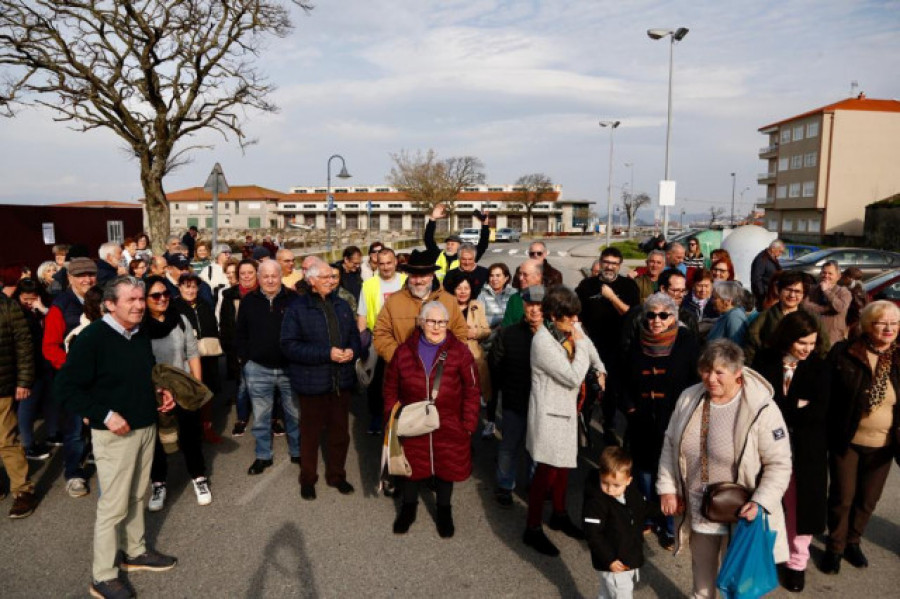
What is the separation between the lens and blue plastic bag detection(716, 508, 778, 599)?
2.85 meters

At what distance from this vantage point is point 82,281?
5293 mm

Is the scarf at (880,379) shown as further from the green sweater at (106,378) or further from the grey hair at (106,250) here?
the grey hair at (106,250)

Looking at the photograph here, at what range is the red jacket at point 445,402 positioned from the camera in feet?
14.1

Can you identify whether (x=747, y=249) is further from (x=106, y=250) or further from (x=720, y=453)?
(x=106, y=250)

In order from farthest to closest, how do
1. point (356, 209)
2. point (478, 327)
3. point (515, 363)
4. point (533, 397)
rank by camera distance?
point (356, 209), point (478, 327), point (515, 363), point (533, 397)

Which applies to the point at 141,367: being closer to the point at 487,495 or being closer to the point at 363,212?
the point at 487,495

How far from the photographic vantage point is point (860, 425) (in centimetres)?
388

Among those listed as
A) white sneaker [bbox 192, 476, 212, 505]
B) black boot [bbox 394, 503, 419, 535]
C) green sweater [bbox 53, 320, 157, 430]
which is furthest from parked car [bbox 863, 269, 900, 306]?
green sweater [bbox 53, 320, 157, 430]

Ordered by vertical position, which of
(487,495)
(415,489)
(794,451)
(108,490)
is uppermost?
(794,451)

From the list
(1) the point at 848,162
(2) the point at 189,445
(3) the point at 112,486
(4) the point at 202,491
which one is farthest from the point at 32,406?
(1) the point at 848,162

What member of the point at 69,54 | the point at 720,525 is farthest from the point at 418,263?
the point at 69,54

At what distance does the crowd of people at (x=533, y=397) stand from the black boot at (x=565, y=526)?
0.04 feet

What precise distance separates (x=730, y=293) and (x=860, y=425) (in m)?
1.44

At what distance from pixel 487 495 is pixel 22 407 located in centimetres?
441
